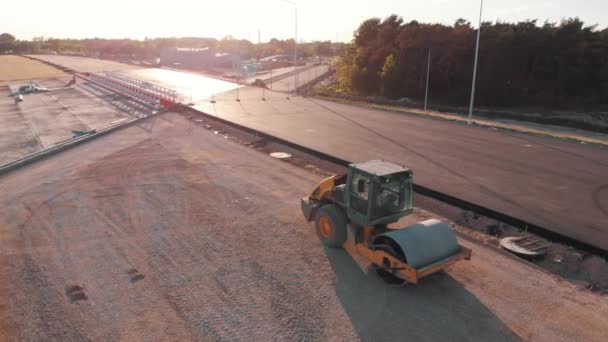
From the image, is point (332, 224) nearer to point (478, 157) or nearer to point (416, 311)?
point (416, 311)

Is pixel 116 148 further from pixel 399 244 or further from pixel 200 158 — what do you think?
pixel 399 244

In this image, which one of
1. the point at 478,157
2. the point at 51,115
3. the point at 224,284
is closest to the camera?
the point at 224,284

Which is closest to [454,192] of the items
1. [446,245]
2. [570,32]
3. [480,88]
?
[446,245]

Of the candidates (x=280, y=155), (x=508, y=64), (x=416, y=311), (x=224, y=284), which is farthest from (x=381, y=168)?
(x=508, y=64)

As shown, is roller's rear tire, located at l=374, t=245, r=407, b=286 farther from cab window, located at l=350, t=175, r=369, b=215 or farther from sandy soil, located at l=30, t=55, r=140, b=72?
sandy soil, located at l=30, t=55, r=140, b=72

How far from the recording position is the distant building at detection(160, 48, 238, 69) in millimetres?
86688

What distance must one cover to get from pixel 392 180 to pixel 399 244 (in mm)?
1301

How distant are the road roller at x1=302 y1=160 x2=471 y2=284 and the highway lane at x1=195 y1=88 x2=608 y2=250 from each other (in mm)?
4766

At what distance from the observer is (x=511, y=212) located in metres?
12.5

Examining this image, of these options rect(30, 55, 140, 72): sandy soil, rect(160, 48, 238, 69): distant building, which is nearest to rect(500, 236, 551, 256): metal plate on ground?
rect(30, 55, 140, 72): sandy soil

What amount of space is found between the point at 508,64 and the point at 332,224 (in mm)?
44368

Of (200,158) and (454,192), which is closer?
(454,192)

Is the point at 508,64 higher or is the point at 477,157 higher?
the point at 508,64

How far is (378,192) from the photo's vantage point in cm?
873
